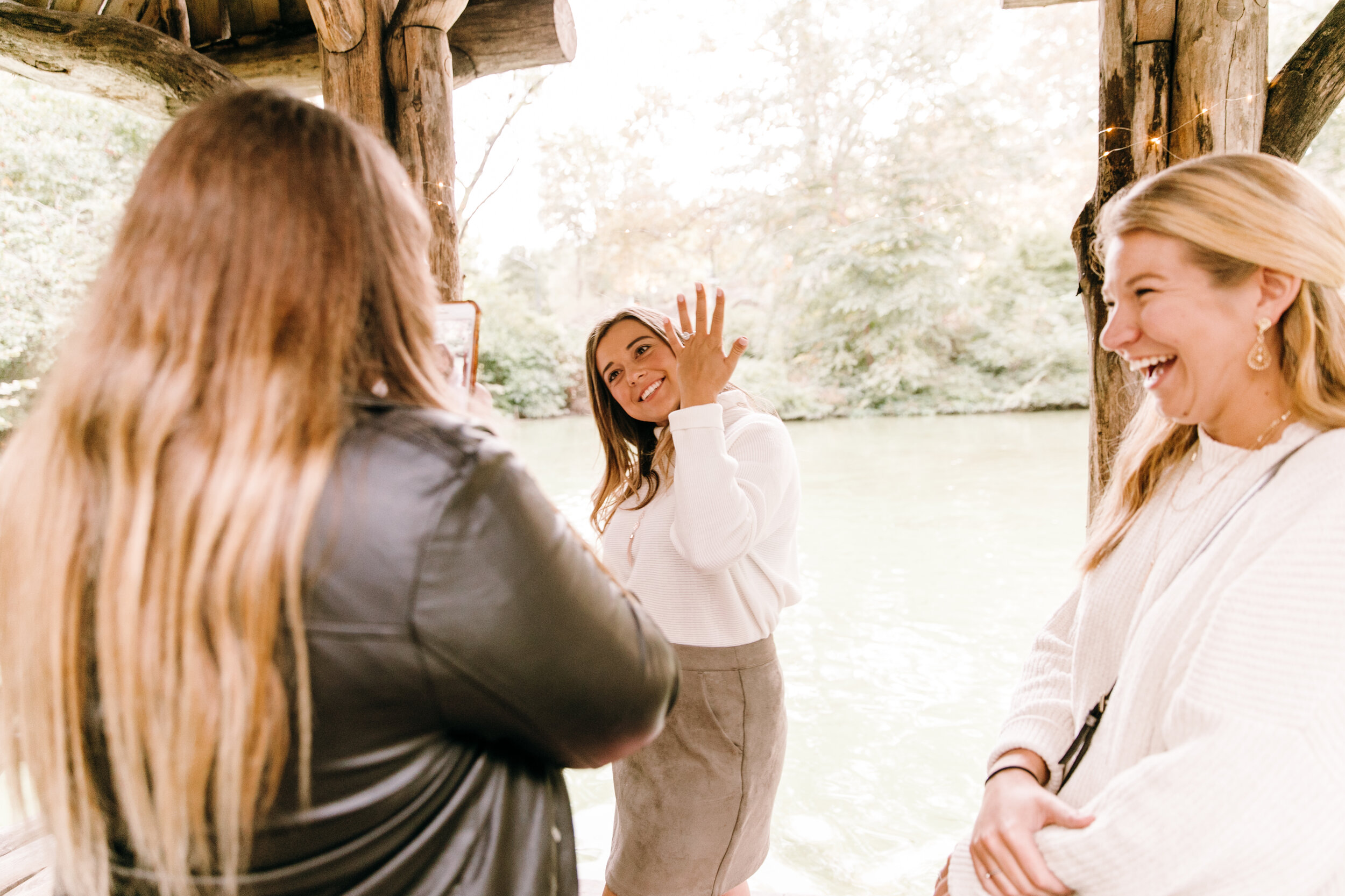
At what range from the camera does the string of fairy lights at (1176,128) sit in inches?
75.1

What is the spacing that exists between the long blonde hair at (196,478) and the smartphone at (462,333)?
2.18 ft

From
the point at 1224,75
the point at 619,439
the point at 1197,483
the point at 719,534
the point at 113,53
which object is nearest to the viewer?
the point at 1197,483

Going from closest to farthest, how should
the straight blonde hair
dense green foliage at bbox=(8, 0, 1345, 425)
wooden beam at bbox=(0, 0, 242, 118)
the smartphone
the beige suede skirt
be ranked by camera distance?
the smartphone, the beige suede skirt, the straight blonde hair, wooden beam at bbox=(0, 0, 242, 118), dense green foliage at bbox=(8, 0, 1345, 425)

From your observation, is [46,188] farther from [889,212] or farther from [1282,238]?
[889,212]

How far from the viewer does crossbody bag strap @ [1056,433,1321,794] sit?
3.56ft

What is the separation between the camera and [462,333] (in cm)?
151

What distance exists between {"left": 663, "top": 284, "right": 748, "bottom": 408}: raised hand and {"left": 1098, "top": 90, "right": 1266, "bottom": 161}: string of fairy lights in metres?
1.07

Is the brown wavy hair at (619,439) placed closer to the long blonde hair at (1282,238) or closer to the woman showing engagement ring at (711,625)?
the woman showing engagement ring at (711,625)

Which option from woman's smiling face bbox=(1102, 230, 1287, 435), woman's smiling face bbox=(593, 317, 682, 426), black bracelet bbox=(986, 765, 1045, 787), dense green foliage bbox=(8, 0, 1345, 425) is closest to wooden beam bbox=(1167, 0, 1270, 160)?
woman's smiling face bbox=(1102, 230, 1287, 435)

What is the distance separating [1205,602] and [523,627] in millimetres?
841

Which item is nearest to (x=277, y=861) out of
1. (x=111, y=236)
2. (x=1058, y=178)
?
(x=111, y=236)

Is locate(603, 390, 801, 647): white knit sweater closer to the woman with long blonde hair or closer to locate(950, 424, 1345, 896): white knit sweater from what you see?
the woman with long blonde hair

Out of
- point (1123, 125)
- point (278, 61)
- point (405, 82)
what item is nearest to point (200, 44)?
point (278, 61)

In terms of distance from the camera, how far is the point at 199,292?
2.37ft
